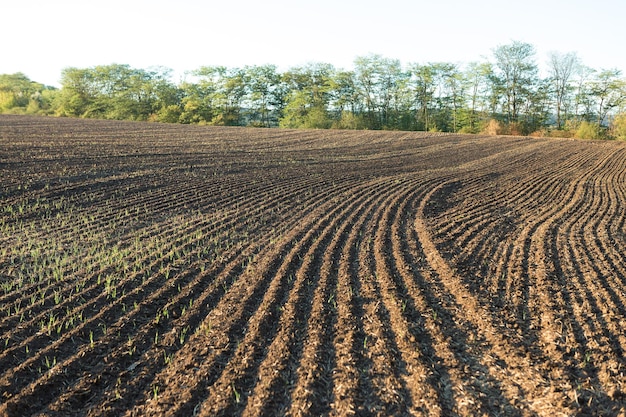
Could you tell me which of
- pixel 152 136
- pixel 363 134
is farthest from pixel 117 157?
pixel 363 134

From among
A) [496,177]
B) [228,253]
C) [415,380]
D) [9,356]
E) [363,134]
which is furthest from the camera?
[363,134]

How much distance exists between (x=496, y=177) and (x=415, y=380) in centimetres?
1801

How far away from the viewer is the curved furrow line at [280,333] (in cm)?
485

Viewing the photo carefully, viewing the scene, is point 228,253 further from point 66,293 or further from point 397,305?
point 397,305

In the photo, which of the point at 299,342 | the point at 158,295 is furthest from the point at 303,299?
the point at 158,295

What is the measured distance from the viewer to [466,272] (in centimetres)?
884

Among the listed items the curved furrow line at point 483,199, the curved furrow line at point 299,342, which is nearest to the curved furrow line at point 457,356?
the curved furrow line at point 299,342

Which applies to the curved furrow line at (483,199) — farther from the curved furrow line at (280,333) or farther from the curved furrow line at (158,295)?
the curved furrow line at (158,295)

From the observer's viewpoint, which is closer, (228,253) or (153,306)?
(153,306)

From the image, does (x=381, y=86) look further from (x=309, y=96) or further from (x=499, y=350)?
(x=499, y=350)

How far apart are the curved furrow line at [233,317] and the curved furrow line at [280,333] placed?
0.13 m

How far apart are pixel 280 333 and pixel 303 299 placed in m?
1.19

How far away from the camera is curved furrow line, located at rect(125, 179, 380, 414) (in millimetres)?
5040

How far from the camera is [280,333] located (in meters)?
6.29
